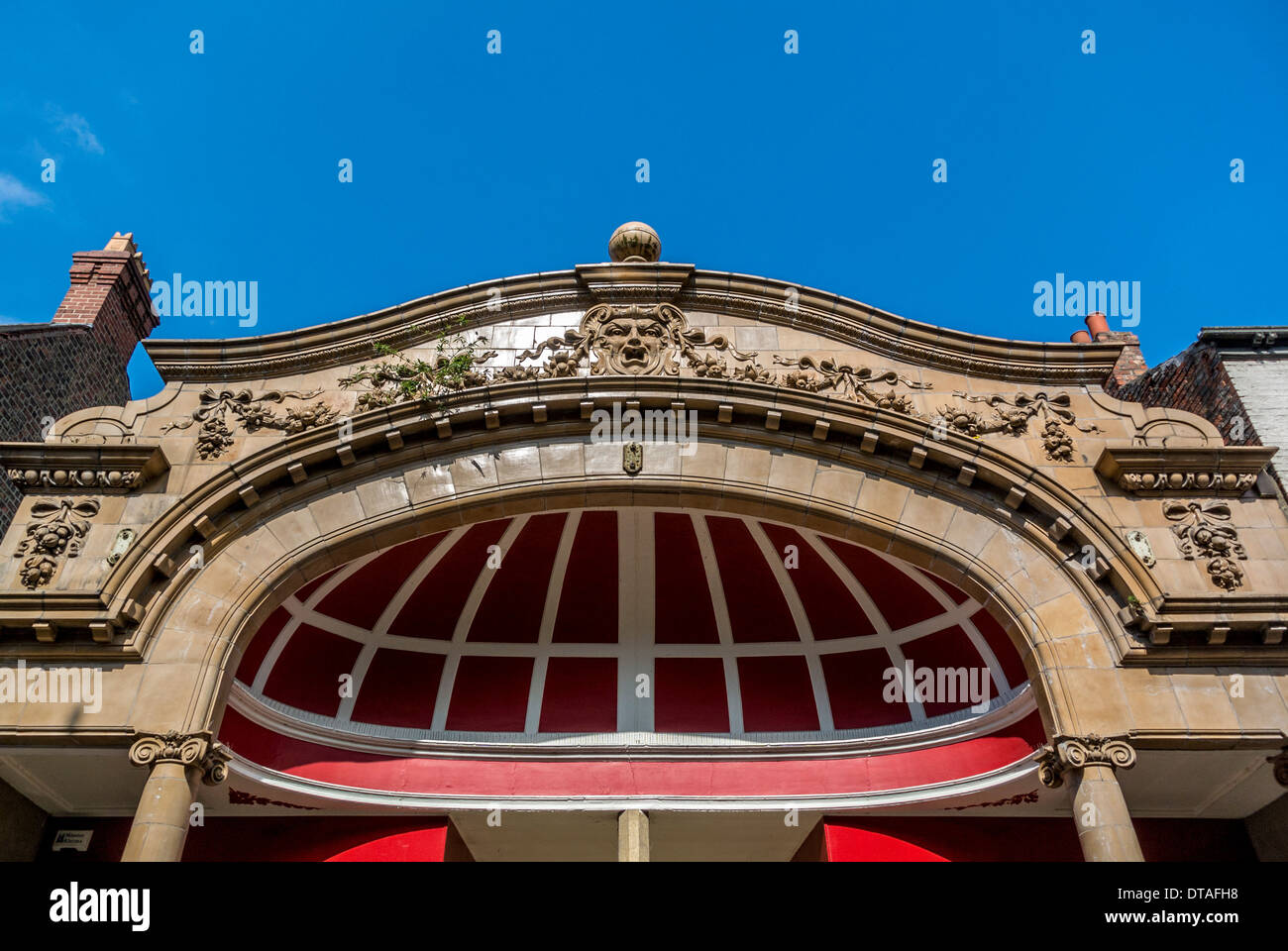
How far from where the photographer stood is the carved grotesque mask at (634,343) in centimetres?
1127

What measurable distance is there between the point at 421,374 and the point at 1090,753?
8244 millimetres

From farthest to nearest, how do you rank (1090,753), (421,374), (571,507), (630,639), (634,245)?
(630,639) < (634,245) < (421,374) < (571,507) < (1090,753)

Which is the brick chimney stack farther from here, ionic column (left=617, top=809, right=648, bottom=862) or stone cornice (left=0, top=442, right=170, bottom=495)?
ionic column (left=617, top=809, right=648, bottom=862)

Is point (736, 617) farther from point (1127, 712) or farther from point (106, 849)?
point (106, 849)

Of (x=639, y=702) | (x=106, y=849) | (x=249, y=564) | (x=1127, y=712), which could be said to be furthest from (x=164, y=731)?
(x=1127, y=712)

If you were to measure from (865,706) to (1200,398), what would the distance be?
6.24 meters

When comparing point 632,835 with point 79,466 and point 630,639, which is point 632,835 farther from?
point 79,466

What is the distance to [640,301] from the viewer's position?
1192cm

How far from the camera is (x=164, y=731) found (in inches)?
343

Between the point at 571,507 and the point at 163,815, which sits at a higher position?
the point at 571,507

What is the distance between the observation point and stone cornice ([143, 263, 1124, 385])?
36.9 feet

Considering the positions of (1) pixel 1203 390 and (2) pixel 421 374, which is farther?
(1) pixel 1203 390

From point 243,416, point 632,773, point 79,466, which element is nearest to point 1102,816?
point 632,773

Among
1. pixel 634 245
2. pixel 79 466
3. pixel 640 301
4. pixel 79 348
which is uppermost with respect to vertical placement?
pixel 79 348
